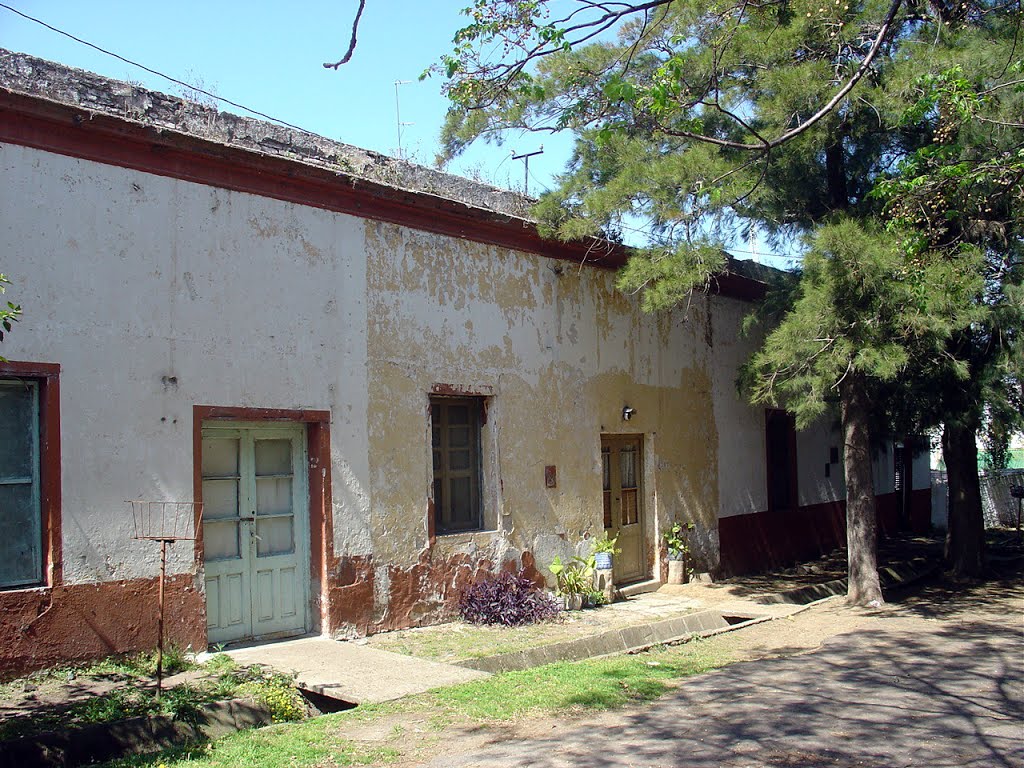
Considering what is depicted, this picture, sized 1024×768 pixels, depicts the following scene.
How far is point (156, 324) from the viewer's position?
7793 mm

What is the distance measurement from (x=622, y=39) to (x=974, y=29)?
12.0 ft

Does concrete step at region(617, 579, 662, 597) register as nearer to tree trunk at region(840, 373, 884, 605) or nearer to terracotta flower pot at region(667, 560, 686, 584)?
terracotta flower pot at region(667, 560, 686, 584)

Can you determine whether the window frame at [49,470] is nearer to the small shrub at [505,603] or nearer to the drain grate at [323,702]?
the drain grate at [323,702]

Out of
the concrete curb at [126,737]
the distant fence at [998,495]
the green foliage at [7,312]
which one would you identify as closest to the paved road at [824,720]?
the concrete curb at [126,737]

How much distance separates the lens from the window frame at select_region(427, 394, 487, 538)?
1026cm

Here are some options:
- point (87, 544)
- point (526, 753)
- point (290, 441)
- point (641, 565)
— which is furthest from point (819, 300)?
point (87, 544)

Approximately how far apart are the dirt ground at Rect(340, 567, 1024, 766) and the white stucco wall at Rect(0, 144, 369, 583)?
280 centimetres

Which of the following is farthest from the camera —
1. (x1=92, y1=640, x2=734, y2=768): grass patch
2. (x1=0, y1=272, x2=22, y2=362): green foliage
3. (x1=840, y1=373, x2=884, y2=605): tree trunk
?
(x1=840, y1=373, x2=884, y2=605): tree trunk

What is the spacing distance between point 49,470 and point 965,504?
1212 cm

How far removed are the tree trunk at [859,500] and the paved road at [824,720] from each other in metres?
2.54

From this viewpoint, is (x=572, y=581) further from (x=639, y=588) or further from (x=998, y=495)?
(x=998, y=495)

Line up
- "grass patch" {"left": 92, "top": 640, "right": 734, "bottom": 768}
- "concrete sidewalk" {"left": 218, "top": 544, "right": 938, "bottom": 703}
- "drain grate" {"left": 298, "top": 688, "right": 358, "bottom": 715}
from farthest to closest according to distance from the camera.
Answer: "concrete sidewalk" {"left": 218, "top": 544, "right": 938, "bottom": 703} < "drain grate" {"left": 298, "top": 688, "right": 358, "bottom": 715} < "grass patch" {"left": 92, "top": 640, "right": 734, "bottom": 768}

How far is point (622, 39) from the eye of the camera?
412 inches

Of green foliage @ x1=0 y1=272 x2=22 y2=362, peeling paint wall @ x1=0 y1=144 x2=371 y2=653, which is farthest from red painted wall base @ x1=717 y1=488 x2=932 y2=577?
green foliage @ x1=0 y1=272 x2=22 y2=362
